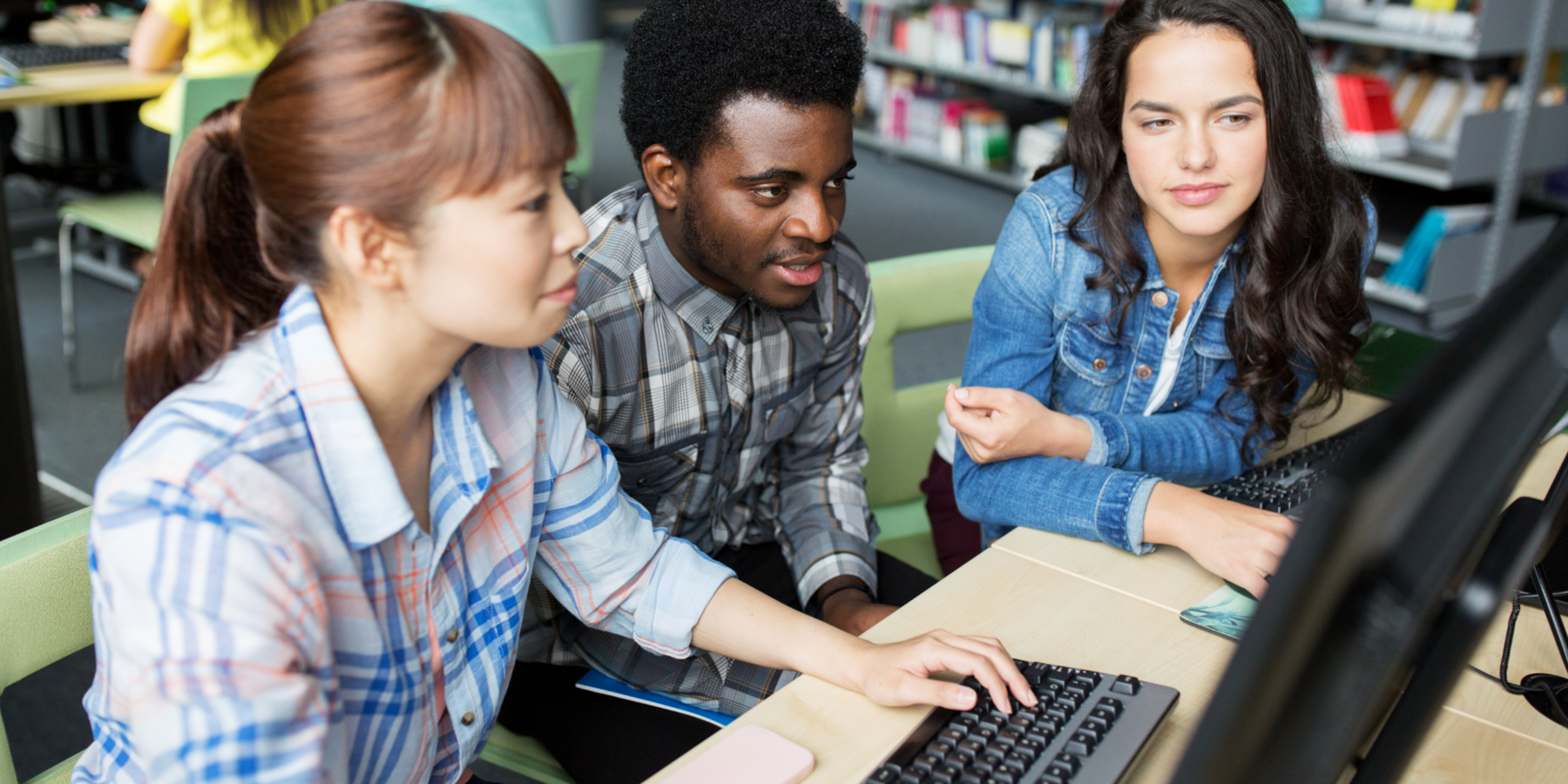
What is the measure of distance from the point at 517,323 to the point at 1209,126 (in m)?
0.82

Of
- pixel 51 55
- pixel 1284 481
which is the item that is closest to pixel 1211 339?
pixel 1284 481

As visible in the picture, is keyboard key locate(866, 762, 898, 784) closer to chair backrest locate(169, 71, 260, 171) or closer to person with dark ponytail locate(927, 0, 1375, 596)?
person with dark ponytail locate(927, 0, 1375, 596)

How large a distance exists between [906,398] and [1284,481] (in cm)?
57

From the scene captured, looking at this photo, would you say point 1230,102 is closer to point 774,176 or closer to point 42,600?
point 774,176

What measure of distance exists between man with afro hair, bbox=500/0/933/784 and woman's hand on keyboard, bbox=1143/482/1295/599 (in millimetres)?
332

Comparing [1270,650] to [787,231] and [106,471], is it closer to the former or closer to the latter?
[106,471]

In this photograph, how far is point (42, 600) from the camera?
0.86m

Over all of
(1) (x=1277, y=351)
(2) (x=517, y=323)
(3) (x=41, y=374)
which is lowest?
(3) (x=41, y=374)

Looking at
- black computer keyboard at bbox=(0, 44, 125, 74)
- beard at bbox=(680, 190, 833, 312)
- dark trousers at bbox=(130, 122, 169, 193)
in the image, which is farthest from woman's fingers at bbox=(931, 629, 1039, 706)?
black computer keyboard at bbox=(0, 44, 125, 74)

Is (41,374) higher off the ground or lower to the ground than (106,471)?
lower

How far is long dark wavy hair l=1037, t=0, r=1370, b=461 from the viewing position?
129cm

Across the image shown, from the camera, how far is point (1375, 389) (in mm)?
1584

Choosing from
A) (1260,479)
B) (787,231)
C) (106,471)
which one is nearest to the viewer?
(106,471)

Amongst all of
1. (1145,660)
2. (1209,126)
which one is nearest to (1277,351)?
(1209,126)
